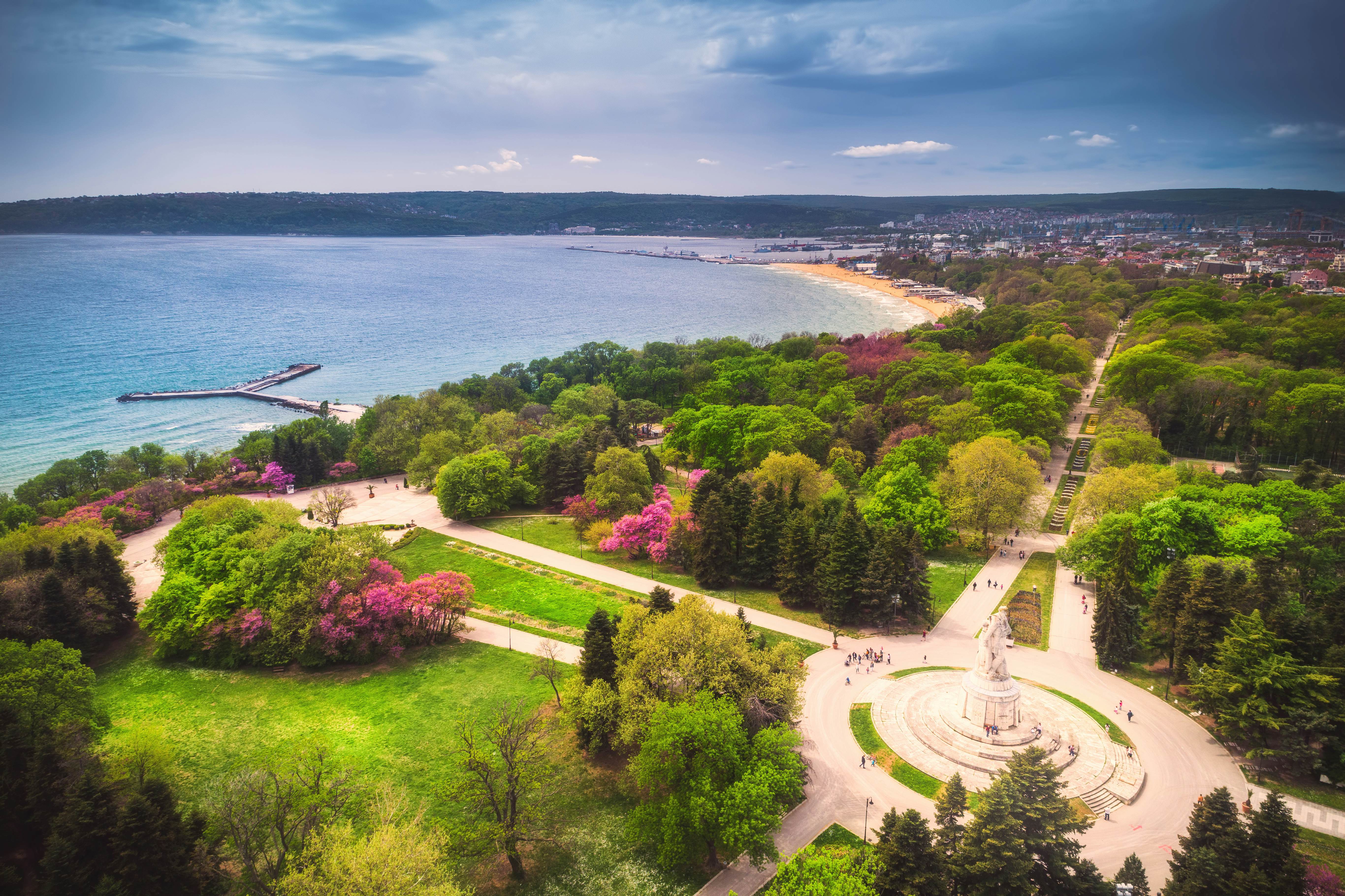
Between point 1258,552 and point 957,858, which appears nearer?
point 957,858

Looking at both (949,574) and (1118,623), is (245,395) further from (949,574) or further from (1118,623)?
(1118,623)

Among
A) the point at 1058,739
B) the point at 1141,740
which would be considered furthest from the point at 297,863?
the point at 1141,740

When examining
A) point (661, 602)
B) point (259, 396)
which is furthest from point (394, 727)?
point (259, 396)

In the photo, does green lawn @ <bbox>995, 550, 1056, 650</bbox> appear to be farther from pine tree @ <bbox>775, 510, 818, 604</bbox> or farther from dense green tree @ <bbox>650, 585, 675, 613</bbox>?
dense green tree @ <bbox>650, 585, 675, 613</bbox>

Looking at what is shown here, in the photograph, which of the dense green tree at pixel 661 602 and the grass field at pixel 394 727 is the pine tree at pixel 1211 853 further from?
the dense green tree at pixel 661 602

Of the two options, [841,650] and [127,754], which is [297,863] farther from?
[841,650]
